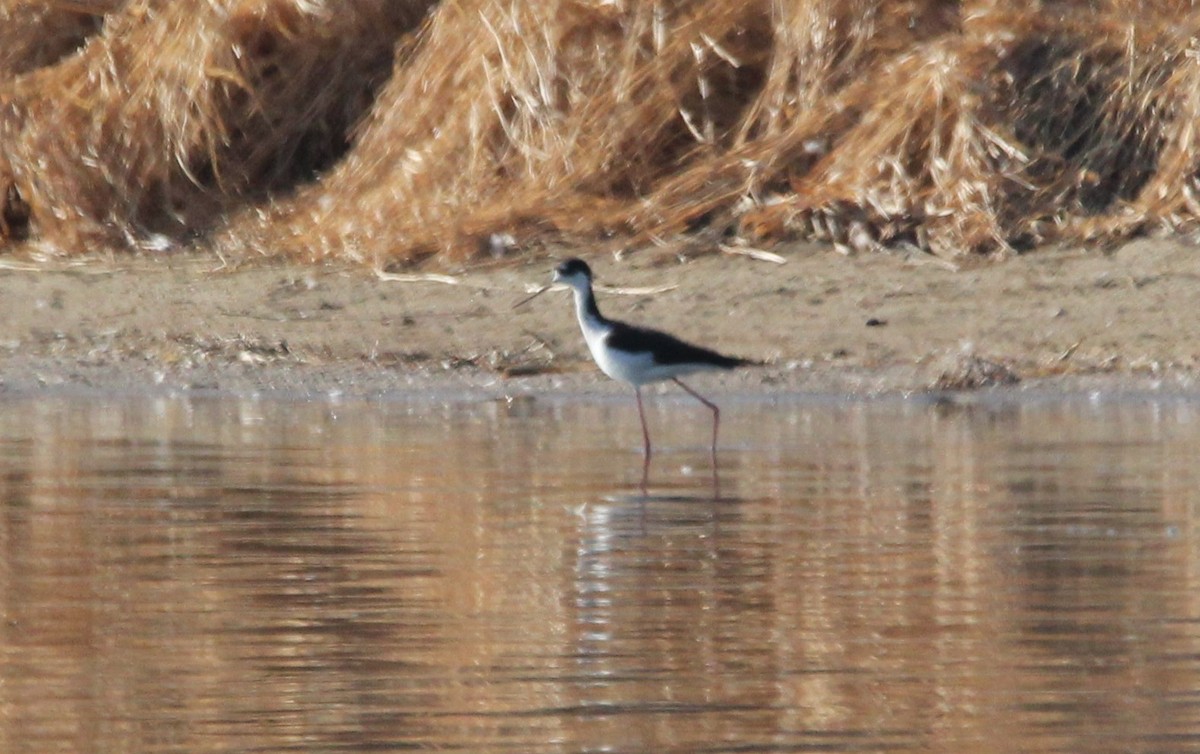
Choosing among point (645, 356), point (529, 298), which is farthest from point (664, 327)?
point (645, 356)

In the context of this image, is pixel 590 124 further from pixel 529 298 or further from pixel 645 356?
pixel 645 356

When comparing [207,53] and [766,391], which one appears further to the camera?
[207,53]

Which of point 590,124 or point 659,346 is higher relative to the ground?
point 590,124

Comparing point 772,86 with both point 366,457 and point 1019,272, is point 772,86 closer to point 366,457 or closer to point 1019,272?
point 1019,272

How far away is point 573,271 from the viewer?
→ 40.9 feet

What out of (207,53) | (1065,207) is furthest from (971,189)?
(207,53)

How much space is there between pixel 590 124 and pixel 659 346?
4.15m

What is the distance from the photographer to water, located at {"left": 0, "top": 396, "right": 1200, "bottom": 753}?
488 cm

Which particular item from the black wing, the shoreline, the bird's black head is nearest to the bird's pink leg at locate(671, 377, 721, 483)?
the black wing

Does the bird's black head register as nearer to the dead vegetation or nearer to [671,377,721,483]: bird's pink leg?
[671,377,721,483]: bird's pink leg

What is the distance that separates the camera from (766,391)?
12.1 meters

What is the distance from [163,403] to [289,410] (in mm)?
725

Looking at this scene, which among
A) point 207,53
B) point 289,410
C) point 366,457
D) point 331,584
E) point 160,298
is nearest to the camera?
point 331,584

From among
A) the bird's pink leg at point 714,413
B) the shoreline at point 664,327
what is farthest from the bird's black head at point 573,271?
the bird's pink leg at point 714,413
